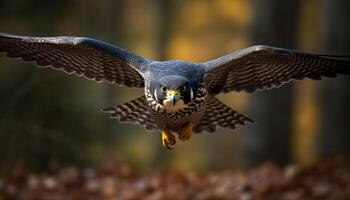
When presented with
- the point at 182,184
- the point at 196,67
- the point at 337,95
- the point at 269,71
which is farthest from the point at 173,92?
the point at 337,95

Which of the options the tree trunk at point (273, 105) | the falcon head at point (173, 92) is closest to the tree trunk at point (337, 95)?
the tree trunk at point (273, 105)

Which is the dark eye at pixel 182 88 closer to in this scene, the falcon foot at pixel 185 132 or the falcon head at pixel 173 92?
the falcon head at pixel 173 92

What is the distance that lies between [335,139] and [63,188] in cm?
411

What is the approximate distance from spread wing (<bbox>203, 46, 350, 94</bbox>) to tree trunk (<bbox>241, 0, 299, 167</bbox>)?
3548 millimetres

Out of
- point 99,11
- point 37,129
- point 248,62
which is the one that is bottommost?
point 99,11

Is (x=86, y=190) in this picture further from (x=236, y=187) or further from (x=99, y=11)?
(x=99, y=11)

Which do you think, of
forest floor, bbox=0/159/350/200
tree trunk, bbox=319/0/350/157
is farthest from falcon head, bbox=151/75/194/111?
tree trunk, bbox=319/0/350/157

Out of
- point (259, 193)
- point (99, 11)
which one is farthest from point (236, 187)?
point (99, 11)

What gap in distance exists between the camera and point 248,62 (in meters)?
6.45

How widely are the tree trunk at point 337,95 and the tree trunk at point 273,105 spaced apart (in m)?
0.61

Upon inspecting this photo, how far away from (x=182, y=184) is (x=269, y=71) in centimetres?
251

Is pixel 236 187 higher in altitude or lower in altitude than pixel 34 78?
lower

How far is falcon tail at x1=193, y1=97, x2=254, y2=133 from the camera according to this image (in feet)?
21.5

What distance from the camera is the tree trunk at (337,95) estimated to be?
31.7 ft
